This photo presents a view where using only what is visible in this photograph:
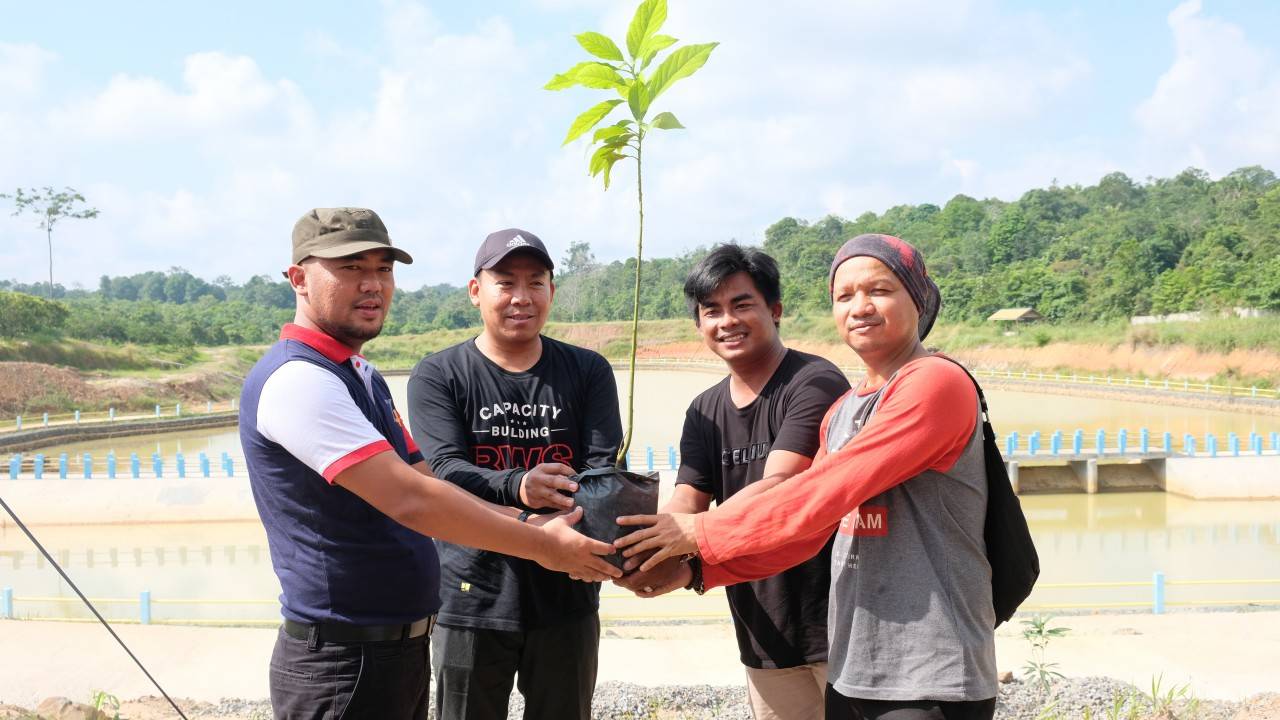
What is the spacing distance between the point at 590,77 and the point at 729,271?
0.62 m

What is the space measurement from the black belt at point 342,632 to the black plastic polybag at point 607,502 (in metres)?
0.45

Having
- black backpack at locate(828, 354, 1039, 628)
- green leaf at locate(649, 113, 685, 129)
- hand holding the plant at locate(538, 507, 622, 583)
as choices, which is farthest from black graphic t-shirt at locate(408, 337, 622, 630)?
black backpack at locate(828, 354, 1039, 628)

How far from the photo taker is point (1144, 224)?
48.8 metres

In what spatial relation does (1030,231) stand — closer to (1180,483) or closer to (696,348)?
(696,348)

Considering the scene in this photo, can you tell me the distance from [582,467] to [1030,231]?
5933 centimetres

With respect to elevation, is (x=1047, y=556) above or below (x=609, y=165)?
below

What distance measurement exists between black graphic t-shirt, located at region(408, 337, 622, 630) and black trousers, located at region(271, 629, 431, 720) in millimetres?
427

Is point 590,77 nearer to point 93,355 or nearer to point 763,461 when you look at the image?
point 763,461

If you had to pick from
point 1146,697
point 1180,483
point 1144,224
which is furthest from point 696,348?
point 1146,697

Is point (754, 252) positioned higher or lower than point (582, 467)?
higher

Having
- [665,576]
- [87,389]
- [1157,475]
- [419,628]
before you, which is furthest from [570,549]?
[87,389]

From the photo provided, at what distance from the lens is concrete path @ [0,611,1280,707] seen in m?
6.15

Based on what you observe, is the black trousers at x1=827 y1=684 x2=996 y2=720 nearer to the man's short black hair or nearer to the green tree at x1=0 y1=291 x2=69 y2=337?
the man's short black hair

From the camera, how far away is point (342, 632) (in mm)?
1885
